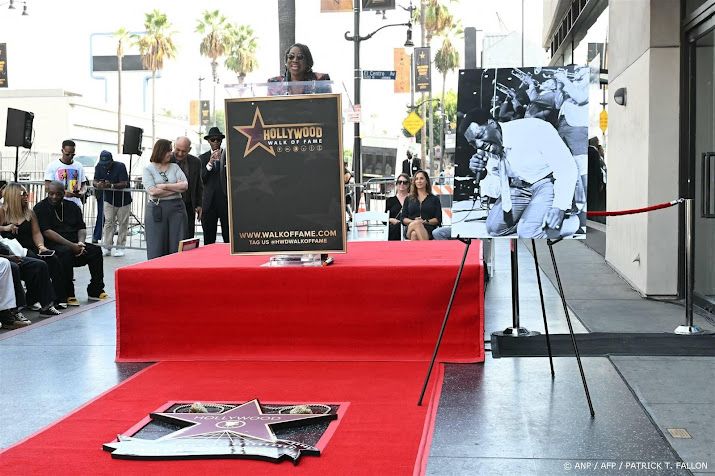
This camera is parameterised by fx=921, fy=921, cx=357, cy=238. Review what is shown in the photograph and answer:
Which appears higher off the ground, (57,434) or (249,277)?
(249,277)

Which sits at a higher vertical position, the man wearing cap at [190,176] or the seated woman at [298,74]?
the seated woman at [298,74]

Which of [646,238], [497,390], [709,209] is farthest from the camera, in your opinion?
[646,238]

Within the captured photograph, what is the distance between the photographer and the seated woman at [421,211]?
12.0 metres

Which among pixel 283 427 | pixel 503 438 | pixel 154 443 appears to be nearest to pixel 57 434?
pixel 154 443

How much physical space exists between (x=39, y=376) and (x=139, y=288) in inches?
38.4

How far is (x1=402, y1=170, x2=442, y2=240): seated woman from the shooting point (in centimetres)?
1198

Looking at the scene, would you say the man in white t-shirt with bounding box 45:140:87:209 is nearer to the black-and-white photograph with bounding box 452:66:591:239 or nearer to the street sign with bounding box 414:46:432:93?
the black-and-white photograph with bounding box 452:66:591:239

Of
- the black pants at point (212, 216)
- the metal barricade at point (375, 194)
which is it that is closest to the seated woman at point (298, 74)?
the black pants at point (212, 216)

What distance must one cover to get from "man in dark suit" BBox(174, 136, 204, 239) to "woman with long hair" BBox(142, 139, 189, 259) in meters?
0.97

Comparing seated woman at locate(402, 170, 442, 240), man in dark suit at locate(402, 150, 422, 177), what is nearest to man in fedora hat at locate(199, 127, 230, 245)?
seated woman at locate(402, 170, 442, 240)

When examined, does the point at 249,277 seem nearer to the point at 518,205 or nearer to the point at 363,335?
the point at 363,335

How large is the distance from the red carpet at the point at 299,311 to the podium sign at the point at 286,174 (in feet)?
0.93

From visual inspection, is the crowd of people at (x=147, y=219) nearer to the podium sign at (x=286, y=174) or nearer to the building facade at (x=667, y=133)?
the podium sign at (x=286, y=174)

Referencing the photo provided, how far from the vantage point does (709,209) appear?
7809mm
